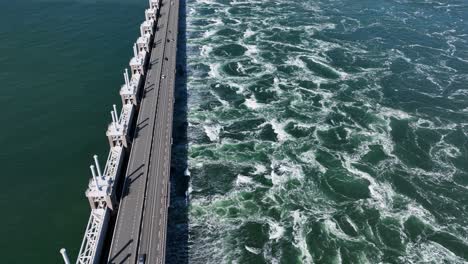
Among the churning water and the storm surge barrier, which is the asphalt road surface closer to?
the storm surge barrier

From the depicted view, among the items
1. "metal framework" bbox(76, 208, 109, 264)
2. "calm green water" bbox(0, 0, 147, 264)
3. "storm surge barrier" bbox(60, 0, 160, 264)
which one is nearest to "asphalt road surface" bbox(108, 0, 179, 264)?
"storm surge barrier" bbox(60, 0, 160, 264)

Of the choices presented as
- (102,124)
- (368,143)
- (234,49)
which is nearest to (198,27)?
(234,49)

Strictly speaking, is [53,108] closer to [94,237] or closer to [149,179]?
[149,179]

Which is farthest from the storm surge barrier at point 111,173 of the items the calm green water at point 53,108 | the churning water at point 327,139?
the churning water at point 327,139

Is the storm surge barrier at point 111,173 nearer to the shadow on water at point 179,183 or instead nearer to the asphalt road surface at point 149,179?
the asphalt road surface at point 149,179

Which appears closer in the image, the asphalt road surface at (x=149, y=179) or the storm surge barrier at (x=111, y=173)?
the storm surge barrier at (x=111, y=173)
